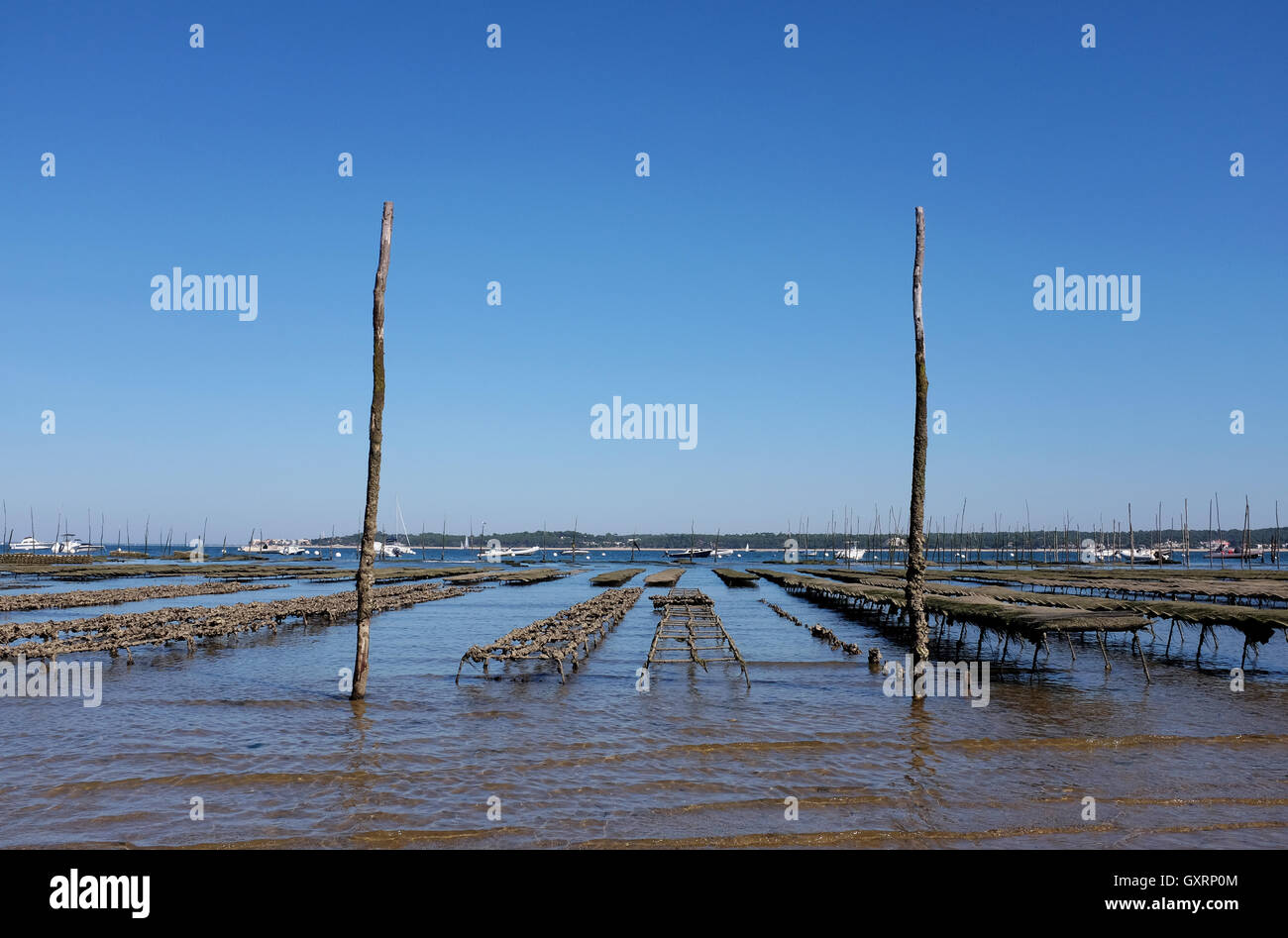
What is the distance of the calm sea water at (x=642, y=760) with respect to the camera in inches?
388

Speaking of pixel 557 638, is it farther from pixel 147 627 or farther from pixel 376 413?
pixel 147 627

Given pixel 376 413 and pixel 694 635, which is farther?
pixel 694 635

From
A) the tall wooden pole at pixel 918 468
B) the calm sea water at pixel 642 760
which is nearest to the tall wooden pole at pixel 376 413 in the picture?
the calm sea water at pixel 642 760

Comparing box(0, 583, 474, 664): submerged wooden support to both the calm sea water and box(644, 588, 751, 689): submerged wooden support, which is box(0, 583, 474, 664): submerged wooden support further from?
box(644, 588, 751, 689): submerged wooden support

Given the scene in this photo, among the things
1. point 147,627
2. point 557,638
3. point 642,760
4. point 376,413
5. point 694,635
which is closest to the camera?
point 642,760

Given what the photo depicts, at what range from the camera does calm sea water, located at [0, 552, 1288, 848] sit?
32.3ft

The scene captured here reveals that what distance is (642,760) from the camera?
13117mm

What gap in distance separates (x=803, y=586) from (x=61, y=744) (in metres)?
60.1

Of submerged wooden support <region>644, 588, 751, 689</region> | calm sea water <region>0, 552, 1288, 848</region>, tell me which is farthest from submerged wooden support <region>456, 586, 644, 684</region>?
submerged wooden support <region>644, 588, 751, 689</region>

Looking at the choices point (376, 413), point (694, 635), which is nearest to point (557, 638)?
point (694, 635)

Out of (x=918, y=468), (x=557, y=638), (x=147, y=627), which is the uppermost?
(x=918, y=468)

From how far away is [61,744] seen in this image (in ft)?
45.7
